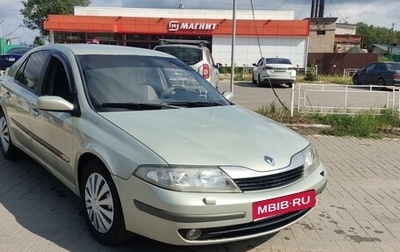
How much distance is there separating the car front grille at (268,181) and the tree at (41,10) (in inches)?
2122

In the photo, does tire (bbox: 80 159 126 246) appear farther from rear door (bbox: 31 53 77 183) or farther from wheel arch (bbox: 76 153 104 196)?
rear door (bbox: 31 53 77 183)

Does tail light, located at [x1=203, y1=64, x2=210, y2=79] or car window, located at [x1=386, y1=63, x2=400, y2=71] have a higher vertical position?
car window, located at [x1=386, y1=63, x2=400, y2=71]

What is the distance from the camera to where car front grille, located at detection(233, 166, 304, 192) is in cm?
275

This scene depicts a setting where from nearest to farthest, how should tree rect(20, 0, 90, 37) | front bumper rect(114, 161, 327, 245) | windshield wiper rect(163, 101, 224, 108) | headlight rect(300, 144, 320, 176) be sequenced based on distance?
front bumper rect(114, 161, 327, 245), headlight rect(300, 144, 320, 176), windshield wiper rect(163, 101, 224, 108), tree rect(20, 0, 90, 37)

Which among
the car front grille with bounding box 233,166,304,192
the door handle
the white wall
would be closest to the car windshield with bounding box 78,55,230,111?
the door handle

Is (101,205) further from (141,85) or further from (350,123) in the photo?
(350,123)

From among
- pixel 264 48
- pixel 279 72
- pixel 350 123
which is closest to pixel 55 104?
pixel 350 123

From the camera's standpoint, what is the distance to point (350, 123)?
8.38 m

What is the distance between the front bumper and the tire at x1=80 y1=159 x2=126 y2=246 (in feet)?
0.41

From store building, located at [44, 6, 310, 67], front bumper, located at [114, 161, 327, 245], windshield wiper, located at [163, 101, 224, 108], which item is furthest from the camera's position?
store building, located at [44, 6, 310, 67]

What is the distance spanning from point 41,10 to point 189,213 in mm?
56732

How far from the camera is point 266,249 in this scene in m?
3.28

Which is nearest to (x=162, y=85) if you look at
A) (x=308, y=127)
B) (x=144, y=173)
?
(x=144, y=173)

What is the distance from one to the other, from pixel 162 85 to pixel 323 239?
207 centimetres
